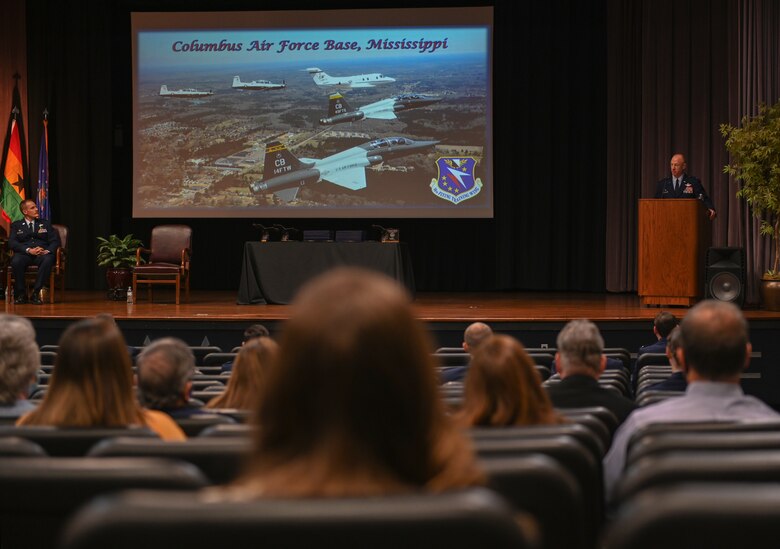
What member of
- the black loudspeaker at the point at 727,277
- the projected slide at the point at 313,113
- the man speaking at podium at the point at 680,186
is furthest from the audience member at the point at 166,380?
the projected slide at the point at 313,113

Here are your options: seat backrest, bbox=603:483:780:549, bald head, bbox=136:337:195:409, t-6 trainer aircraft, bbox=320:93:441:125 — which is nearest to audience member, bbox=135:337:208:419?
bald head, bbox=136:337:195:409

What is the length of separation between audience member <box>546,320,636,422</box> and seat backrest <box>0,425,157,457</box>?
Answer: 1.69 m

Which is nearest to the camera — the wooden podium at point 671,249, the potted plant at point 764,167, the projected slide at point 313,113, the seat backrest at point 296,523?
the seat backrest at point 296,523

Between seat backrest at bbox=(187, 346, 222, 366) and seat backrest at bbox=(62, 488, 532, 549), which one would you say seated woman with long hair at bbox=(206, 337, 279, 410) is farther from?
seat backrest at bbox=(187, 346, 222, 366)

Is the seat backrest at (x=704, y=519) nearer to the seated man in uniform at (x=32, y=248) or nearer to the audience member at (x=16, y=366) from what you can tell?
the audience member at (x=16, y=366)

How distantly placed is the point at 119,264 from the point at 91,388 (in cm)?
892

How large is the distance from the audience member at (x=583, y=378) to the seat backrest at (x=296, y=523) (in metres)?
2.40

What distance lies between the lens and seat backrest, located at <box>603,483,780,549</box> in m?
1.08

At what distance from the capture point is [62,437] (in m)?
2.02

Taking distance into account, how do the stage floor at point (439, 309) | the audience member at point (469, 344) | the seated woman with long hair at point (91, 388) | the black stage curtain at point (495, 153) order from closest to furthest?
1. the seated woman with long hair at point (91, 388)
2. the audience member at point (469, 344)
3. the stage floor at point (439, 309)
4. the black stage curtain at point (495, 153)

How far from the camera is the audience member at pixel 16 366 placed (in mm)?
2891

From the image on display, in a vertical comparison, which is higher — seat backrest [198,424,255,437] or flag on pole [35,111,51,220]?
flag on pole [35,111,51,220]

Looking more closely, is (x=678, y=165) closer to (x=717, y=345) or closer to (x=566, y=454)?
(x=717, y=345)

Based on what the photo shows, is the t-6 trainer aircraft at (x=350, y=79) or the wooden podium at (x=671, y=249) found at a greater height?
the t-6 trainer aircraft at (x=350, y=79)
